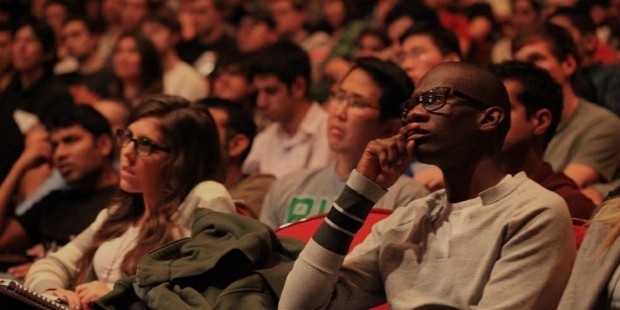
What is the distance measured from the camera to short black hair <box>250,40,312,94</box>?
4695 mm

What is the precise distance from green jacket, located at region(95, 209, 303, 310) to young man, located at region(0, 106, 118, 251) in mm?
1293

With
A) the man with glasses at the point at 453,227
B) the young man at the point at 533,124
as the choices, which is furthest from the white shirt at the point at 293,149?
the man with glasses at the point at 453,227

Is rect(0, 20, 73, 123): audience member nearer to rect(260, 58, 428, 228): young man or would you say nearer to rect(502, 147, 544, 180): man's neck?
rect(260, 58, 428, 228): young man

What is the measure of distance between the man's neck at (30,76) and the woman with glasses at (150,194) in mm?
2852

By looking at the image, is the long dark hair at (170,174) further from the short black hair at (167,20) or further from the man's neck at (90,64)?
the man's neck at (90,64)

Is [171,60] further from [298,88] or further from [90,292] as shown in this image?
[90,292]

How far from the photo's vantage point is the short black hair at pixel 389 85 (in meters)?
3.46

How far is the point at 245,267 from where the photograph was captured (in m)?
2.58

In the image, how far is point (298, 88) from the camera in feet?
15.4

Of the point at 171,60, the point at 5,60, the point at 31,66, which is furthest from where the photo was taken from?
the point at 5,60

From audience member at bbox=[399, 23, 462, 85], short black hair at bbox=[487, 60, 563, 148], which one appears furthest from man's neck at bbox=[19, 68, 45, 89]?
short black hair at bbox=[487, 60, 563, 148]

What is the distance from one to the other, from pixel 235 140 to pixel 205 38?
2927 mm

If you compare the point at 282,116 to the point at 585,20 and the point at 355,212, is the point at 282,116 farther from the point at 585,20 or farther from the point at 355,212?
the point at 355,212

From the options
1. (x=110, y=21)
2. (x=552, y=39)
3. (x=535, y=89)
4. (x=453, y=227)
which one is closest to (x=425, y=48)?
(x=552, y=39)
